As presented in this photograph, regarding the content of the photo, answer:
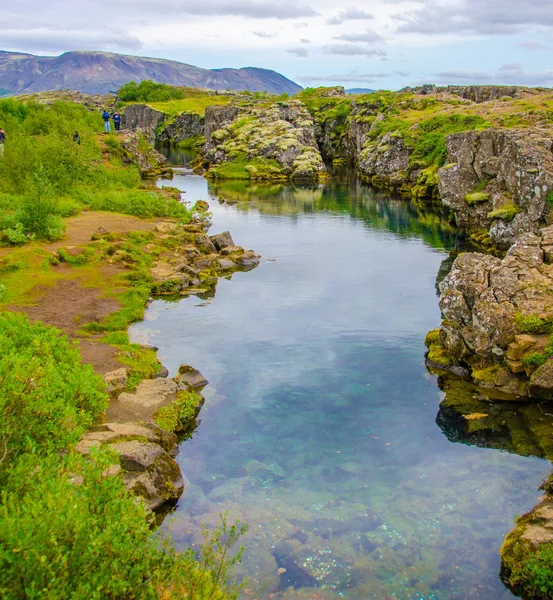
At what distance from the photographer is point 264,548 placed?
19.2 m

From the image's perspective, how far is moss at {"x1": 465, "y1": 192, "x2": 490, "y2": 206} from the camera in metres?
60.0

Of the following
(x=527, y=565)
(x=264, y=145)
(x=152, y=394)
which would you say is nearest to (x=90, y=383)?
(x=152, y=394)

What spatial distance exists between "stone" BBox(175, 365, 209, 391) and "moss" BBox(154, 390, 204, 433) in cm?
89

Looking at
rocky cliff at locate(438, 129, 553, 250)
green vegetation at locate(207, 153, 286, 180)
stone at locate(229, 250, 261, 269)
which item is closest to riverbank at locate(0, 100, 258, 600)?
stone at locate(229, 250, 261, 269)

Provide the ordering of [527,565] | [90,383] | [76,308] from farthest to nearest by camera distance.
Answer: [76,308] < [90,383] < [527,565]

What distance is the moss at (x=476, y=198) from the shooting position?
6003 centimetres

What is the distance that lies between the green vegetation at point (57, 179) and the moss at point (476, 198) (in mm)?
31598

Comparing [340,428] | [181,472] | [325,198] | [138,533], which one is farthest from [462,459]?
[325,198]

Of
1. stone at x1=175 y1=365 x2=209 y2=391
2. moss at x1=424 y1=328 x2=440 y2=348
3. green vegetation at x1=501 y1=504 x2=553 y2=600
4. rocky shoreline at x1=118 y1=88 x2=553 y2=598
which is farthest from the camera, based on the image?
moss at x1=424 y1=328 x2=440 y2=348

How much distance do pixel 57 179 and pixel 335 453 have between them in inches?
2239

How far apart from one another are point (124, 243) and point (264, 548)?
37595mm

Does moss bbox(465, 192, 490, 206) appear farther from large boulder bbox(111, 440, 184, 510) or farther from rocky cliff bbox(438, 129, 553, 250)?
large boulder bbox(111, 440, 184, 510)

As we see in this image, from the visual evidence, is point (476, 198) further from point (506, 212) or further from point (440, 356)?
point (440, 356)

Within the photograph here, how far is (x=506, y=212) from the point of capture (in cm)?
5362
